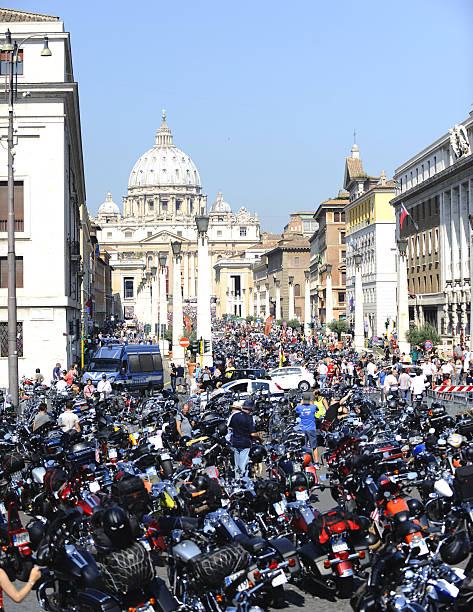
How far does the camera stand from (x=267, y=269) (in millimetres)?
166000

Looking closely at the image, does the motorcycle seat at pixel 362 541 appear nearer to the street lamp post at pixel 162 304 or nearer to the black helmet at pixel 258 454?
the black helmet at pixel 258 454

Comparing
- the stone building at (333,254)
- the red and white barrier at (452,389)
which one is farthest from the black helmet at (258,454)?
the stone building at (333,254)

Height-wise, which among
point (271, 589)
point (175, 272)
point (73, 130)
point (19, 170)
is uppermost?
point (73, 130)

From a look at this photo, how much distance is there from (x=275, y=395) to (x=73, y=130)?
20537 millimetres

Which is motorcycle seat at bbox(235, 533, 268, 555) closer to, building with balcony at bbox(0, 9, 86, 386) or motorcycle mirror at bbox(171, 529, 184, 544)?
motorcycle mirror at bbox(171, 529, 184, 544)

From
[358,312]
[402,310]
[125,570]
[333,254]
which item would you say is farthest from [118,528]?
[333,254]

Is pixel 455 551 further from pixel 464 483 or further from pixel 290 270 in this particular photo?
pixel 290 270

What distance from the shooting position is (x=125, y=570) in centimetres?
758

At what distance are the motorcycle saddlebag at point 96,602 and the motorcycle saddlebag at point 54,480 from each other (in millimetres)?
4061

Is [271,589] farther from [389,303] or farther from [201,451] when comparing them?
[389,303]

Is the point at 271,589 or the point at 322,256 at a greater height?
the point at 322,256

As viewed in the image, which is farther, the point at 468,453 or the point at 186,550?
the point at 468,453

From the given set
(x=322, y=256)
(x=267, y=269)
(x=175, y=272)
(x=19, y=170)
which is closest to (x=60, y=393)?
(x=19, y=170)

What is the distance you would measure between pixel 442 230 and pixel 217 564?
2254 inches
